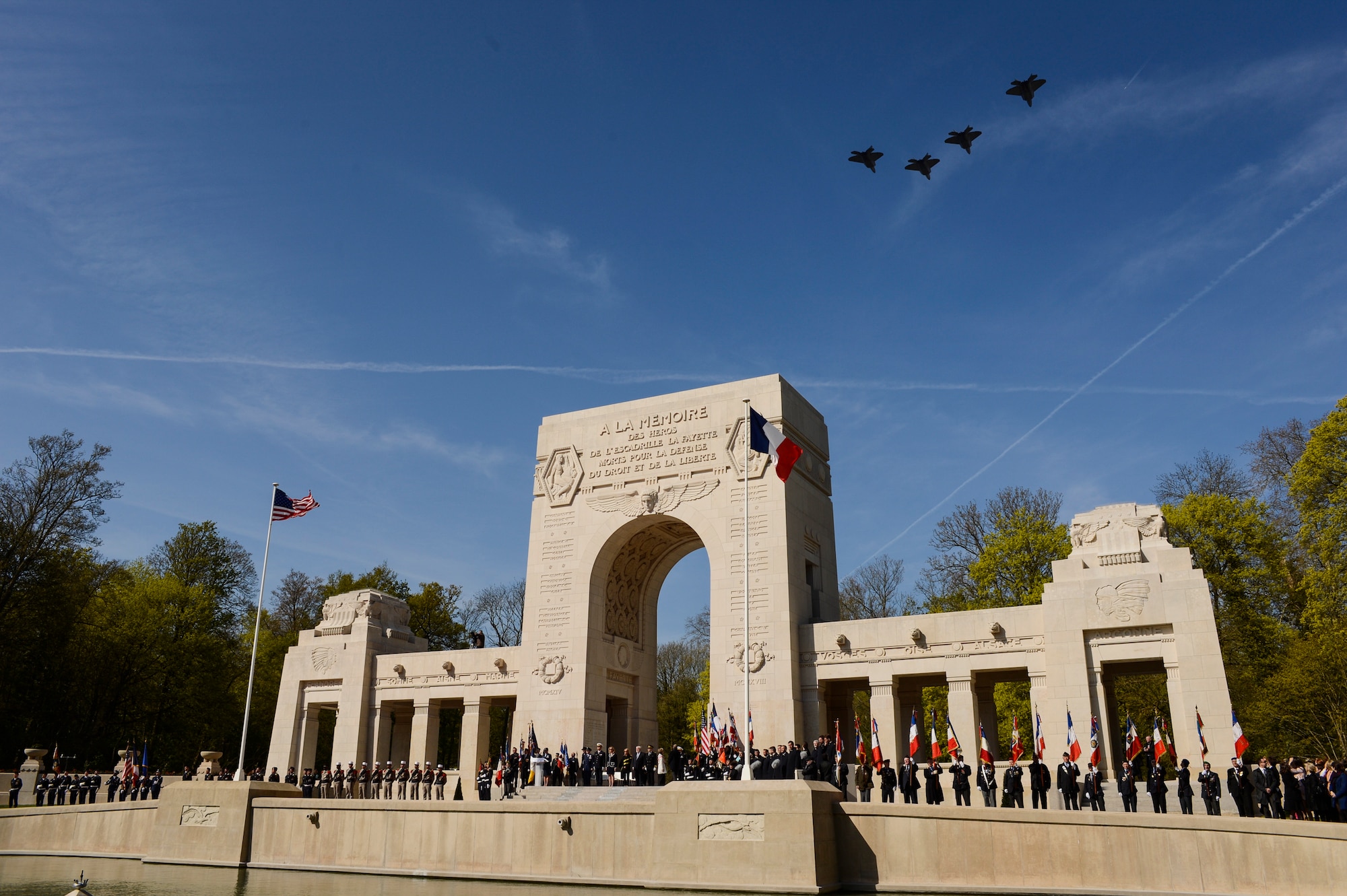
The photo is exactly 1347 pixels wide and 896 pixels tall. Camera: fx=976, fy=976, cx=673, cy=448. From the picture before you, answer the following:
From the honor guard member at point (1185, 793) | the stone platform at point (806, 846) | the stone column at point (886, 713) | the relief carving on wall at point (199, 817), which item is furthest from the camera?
the stone column at point (886, 713)

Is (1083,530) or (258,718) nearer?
(1083,530)

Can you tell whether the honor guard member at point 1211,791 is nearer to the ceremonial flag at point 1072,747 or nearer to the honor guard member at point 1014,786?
the ceremonial flag at point 1072,747

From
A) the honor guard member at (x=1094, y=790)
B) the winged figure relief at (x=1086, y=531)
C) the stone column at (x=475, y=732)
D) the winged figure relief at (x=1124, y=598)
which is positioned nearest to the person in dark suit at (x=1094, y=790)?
the honor guard member at (x=1094, y=790)

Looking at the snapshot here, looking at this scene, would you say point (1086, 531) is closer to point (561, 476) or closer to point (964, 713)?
point (964, 713)

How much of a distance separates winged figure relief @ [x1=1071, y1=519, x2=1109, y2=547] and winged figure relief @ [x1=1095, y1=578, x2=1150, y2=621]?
4.68 ft

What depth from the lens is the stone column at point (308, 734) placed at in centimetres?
3775

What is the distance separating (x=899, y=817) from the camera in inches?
642

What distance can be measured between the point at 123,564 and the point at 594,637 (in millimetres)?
35842

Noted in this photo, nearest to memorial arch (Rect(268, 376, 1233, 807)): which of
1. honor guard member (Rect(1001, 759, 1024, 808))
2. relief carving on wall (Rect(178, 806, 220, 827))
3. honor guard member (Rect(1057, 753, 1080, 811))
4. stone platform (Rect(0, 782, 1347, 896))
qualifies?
honor guard member (Rect(1001, 759, 1024, 808))

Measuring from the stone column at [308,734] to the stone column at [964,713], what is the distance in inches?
961

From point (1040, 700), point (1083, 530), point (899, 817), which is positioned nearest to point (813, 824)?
point (899, 817)

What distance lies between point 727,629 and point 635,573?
22.3 feet

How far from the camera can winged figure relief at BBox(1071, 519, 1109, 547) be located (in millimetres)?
26172

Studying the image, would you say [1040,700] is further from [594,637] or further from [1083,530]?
[594,637]
